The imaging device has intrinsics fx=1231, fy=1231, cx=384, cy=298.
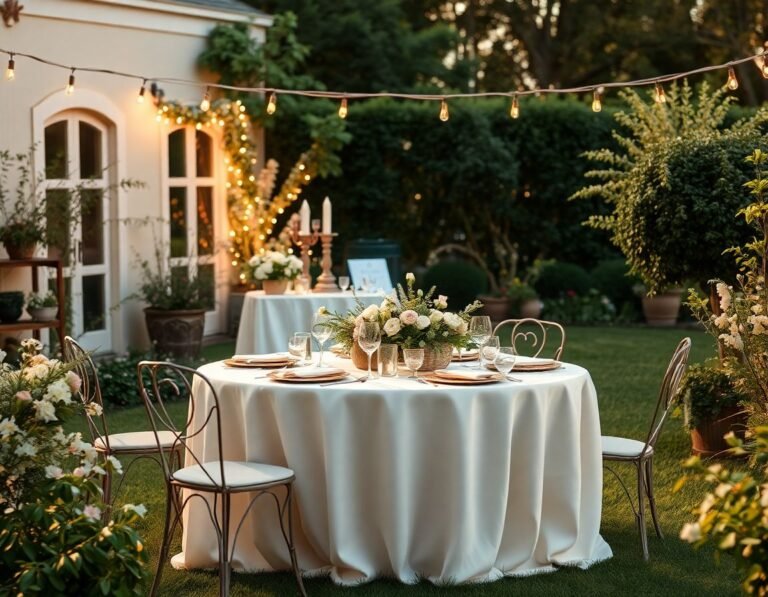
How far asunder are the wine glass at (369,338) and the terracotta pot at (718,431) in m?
3.09

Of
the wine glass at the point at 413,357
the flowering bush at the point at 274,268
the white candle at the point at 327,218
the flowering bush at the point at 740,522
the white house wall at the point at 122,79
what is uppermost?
the white house wall at the point at 122,79

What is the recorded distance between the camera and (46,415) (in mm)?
4184

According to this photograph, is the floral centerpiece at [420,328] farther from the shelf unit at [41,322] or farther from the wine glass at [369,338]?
the shelf unit at [41,322]

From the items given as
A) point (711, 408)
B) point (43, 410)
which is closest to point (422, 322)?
point (43, 410)

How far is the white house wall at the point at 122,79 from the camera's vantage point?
35.4 feet

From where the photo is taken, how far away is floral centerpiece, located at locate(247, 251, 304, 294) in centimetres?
974

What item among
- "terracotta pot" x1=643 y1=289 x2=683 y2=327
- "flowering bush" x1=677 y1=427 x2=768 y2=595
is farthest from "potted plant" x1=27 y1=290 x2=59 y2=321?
"flowering bush" x1=677 y1=427 x2=768 y2=595

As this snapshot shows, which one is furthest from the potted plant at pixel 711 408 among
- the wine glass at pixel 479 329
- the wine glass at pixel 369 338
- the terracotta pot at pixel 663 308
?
the terracotta pot at pixel 663 308

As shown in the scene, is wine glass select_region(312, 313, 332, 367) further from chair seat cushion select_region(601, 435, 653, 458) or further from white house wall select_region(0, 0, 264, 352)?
white house wall select_region(0, 0, 264, 352)

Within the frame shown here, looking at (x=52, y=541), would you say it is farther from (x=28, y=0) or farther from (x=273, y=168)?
(x=273, y=168)

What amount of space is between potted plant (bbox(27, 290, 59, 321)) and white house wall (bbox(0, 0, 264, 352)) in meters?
0.66

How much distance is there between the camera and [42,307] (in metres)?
10.1

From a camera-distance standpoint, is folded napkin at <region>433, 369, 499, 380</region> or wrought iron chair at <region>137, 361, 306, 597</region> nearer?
wrought iron chair at <region>137, 361, 306, 597</region>

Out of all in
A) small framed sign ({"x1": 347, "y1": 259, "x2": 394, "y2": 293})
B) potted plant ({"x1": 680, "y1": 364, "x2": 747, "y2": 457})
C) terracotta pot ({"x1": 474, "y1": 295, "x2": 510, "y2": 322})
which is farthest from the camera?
terracotta pot ({"x1": 474, "y1": 295, "x2": 510, "y2": 322})
